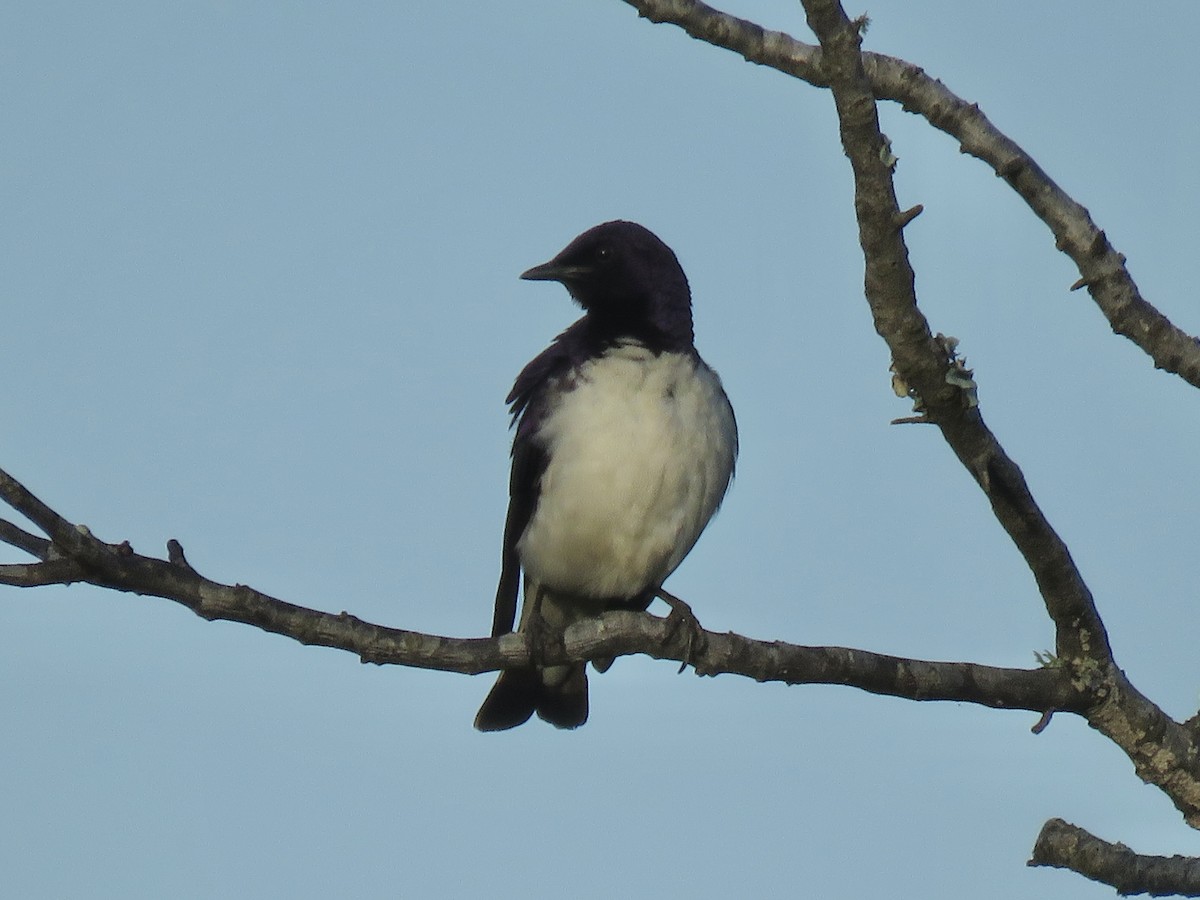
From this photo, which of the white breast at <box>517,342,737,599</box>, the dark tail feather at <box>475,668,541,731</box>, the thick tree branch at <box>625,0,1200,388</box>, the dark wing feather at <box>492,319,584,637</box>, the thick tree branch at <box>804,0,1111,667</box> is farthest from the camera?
the dark tail feather at <box>475,668,541,731</box>

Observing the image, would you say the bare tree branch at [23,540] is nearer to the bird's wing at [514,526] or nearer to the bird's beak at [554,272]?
the bird's wing at [514,526]

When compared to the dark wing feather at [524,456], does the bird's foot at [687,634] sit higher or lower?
lower

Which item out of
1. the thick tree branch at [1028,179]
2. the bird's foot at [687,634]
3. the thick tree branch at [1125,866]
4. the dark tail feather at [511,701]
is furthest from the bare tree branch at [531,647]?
the dark tail feather at [511,701]

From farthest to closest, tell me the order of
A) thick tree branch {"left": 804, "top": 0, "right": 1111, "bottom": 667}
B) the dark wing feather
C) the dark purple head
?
1. the dark purple head
2. the dark wing feather
3. thick tree branch {"left": 804, "top": 0, "right": 1111, "bottom": 667}

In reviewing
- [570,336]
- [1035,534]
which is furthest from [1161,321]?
[570,336]

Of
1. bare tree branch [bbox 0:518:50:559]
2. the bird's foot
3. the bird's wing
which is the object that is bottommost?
bare tree branch [bbox 0:518:50:559]

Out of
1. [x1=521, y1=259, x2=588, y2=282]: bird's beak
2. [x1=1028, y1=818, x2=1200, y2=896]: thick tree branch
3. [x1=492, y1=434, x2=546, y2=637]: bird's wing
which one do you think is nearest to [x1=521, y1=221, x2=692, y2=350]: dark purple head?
[x1=521, y1=259, x2=588, y2=282]: bird's beak

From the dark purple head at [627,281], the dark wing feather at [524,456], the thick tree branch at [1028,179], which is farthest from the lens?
the dark purple head at [627,281]

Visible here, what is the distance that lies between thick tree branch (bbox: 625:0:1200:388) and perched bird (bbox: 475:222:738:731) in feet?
6.90

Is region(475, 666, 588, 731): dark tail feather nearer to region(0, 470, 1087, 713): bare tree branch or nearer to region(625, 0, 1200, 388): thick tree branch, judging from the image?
region(0, 470, 1087, 713): bare tree branch

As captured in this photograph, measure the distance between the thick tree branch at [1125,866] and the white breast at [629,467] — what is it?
2.79 m

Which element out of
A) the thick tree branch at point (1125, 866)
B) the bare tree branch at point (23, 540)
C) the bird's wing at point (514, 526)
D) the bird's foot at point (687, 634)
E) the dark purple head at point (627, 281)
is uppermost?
the dark purple head at point (627, 281)

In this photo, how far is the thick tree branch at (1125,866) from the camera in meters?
3.88

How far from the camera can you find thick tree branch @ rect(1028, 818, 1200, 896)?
12.7 feet
